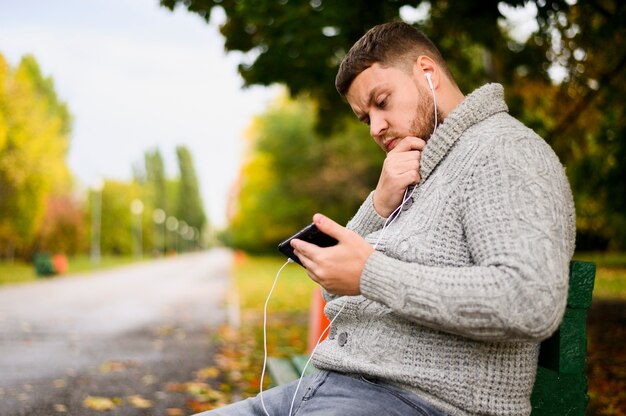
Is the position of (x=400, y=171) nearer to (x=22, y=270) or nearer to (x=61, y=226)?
(x=22, y=270)

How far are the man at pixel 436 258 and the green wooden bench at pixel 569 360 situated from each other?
10.3 inches

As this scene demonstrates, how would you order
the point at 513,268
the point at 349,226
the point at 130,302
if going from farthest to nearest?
the point at 130,302
the point at 349,226
the point at 513,268

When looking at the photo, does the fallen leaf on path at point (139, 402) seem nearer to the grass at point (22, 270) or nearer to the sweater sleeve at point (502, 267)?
the sweater sleeve at point (502, 267)

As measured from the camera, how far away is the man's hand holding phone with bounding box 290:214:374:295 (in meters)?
1.56

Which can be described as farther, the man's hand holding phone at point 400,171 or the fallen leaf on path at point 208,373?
the fallen leaf on path at point 208,373

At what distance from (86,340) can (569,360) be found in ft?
26.5

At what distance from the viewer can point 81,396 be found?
545 cm

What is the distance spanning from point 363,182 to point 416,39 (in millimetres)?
29095

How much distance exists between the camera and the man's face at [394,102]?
191 cm

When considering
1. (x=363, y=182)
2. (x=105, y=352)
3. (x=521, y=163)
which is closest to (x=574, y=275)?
(x=521, y=163)

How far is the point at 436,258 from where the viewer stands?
1628 mm

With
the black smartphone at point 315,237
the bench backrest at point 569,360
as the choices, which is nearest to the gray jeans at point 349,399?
the black smartphone at point 315,237

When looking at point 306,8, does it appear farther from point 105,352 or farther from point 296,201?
point 296,201

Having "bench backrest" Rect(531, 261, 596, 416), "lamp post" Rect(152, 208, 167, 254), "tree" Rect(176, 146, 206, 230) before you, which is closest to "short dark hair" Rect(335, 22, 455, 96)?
"bench backrest" Rect(531, 261, 596, 416)
